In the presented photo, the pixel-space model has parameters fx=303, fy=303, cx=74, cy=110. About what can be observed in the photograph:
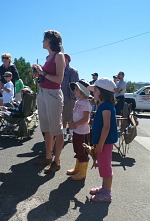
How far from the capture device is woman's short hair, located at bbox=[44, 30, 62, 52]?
14.3 ft

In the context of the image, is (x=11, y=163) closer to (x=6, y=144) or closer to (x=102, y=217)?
(x=6, y=144)

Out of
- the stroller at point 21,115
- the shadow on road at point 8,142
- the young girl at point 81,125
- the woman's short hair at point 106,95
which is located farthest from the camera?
the stroller at point 21,115

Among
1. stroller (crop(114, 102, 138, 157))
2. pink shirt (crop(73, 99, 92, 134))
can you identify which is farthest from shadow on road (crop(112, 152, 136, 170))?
pink shirt (crop(73, 99, 92, 134))

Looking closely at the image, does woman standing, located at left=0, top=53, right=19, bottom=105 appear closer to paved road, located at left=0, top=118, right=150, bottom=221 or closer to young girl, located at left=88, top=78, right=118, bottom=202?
paved road, located at left=0, top=118, right=150, bottom=221

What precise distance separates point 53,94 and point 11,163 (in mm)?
1441

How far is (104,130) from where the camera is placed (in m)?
3.49

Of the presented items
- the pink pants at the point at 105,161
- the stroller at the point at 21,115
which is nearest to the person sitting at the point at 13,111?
the stroller at the point at 21,115

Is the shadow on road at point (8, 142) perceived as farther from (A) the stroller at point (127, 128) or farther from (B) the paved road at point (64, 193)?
(A) the stroller at point (127, 128)

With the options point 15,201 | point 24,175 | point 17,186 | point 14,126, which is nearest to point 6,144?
point 14,126

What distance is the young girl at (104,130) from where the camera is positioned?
3510mm

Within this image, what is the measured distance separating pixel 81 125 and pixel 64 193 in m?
1.04

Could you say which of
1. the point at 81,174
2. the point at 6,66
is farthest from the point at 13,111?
the point at 81,174

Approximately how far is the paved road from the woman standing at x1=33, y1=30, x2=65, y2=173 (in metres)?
0.47

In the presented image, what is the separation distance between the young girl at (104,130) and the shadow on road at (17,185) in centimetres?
84
